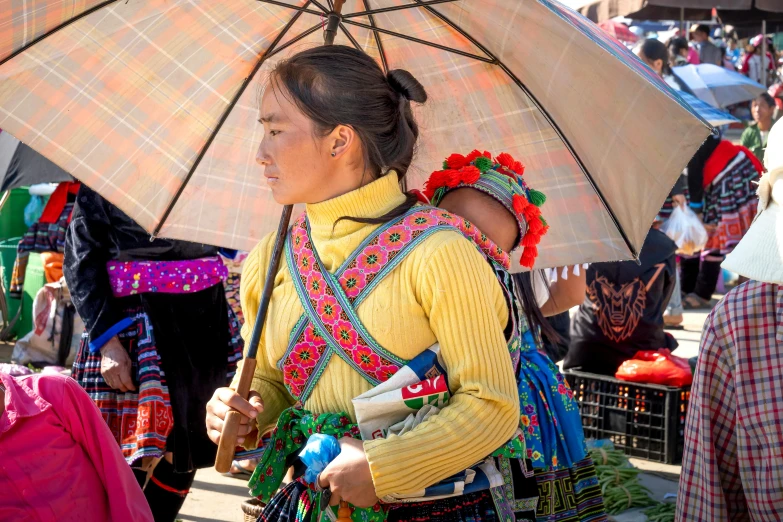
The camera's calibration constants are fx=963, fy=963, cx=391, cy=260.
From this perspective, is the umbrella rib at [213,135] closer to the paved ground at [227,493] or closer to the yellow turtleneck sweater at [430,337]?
the yellow turtleneck sweater at [430,337]

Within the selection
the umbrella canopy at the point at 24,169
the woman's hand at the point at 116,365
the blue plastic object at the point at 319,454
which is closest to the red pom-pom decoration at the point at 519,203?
the blue plastic object at the point at 319,454

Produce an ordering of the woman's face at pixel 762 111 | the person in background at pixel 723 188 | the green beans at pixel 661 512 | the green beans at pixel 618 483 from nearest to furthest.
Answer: the green beans at pixel 661 512, the green beans at pixel 618 483, the person in background at pixel 723 188, the woman's face at pixel 762 111

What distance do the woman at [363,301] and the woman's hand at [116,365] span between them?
1.50 metres

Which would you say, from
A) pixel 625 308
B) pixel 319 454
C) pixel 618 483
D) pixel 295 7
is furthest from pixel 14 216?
pixel 319 454

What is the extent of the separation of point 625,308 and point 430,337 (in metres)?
3.99

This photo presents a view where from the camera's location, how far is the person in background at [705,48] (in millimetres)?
16062

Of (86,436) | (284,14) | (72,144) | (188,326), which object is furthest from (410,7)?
(188,326)

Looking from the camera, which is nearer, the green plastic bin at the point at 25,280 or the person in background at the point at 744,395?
the person in background at the point at 744,395

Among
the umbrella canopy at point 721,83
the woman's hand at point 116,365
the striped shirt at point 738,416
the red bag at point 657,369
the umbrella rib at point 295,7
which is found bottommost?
the red bag at point 657,369

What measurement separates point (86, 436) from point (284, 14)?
1351mm

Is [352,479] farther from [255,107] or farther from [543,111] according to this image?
[255,107]

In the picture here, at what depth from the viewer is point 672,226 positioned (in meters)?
8.79

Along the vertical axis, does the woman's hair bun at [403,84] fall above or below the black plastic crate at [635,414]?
above

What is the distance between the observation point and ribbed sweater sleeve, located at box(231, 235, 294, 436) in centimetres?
251
